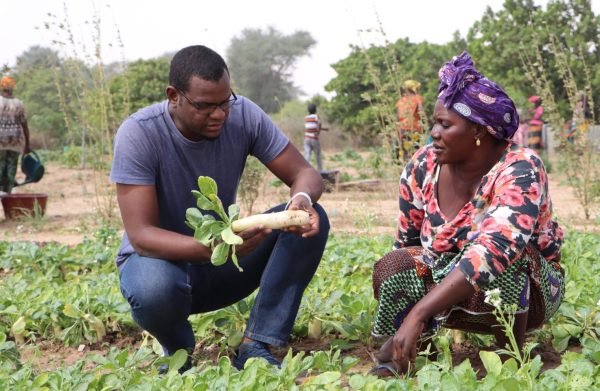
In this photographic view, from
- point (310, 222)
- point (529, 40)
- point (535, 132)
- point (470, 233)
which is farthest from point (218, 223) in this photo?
point (529, 40)

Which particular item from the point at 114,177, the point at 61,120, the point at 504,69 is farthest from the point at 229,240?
the point at 61,120

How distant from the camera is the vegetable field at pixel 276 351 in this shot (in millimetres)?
2416

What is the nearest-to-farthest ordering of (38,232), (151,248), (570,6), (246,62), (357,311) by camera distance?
(151,248) → (357,311) → (38,232) → (570,6) → (246,62)

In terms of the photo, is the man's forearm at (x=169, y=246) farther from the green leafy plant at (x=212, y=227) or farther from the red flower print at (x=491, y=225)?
the red flower print at (x=491, y=225)

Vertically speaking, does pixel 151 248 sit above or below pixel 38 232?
above

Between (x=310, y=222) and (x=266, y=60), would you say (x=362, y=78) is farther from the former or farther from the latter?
(x=266, y=60)

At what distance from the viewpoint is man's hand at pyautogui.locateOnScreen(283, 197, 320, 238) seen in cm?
294

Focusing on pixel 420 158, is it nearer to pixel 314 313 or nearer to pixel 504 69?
pixel 314 313

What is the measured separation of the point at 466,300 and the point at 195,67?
3.94ft

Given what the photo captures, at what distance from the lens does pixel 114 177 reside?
2932mm

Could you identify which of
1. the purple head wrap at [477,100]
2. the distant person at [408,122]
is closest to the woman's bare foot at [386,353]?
the purple head wrap at [477,100]

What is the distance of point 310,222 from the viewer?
2955 millimetres

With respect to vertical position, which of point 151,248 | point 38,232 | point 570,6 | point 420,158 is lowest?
point 38,232

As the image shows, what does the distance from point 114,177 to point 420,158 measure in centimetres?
107
